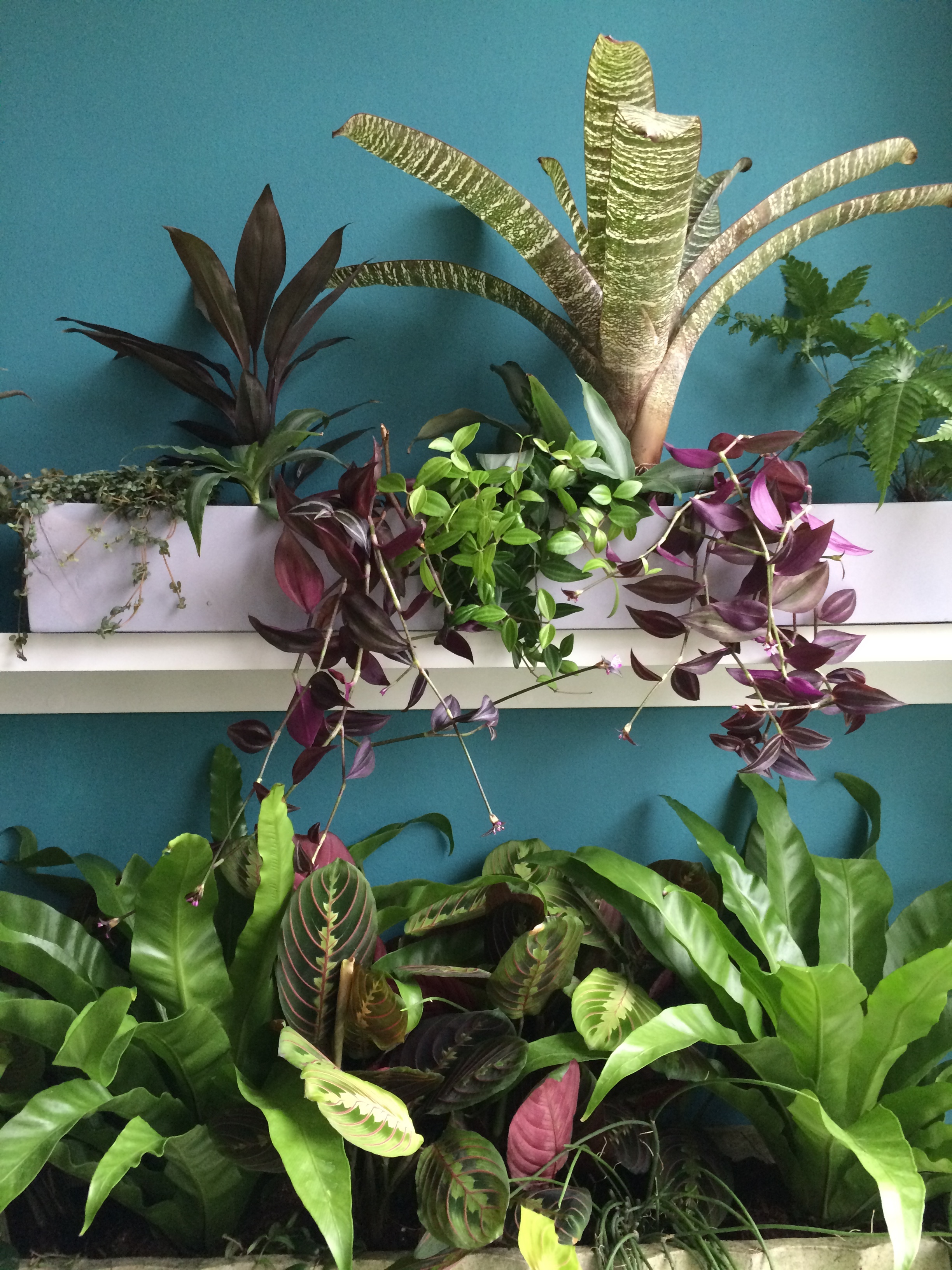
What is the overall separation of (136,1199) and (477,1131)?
36 cm

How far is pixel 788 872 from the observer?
3.44 feet

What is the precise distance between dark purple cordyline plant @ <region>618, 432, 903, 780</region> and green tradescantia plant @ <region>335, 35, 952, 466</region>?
0.13 meters

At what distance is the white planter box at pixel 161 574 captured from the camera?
2.75 ft

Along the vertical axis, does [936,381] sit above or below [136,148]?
below

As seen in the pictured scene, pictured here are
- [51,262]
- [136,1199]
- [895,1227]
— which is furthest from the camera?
[51,262]

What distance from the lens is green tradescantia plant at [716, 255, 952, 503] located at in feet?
2.76

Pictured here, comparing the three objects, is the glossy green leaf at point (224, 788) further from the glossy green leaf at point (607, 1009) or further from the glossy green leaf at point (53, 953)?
the glossy green leaf at point (607, 1009)

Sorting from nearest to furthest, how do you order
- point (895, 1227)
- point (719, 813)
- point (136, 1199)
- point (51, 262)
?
point (895, 1227)
point (136, 1199)
point (51, 262)
point (719, 813)

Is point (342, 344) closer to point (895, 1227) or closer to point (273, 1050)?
point (273, 1050)

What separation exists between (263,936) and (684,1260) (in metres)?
0.52

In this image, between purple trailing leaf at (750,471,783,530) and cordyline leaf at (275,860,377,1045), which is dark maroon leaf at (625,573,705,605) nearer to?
purple trailing leaf at (750,471,783,530)

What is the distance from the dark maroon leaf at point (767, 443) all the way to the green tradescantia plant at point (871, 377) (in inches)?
3.5

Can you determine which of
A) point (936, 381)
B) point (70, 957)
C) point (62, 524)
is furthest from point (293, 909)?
point (936, 381)

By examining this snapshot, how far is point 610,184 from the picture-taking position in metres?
0.77
